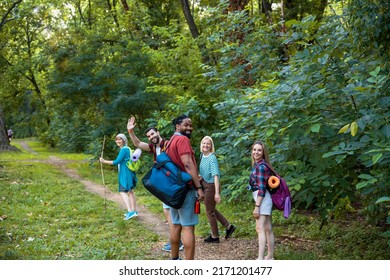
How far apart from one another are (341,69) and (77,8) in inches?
1146

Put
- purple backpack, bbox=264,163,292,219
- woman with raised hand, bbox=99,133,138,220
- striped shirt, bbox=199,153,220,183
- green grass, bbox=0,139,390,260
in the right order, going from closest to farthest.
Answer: purple backpack, bbox=264,163,292,219
green grass, bbox=0,139,390,260
striped shirt, bbox=199,153,220,183
woman with raised hand, bbox=99,133,138,220

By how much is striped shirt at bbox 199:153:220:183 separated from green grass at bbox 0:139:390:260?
1195mm

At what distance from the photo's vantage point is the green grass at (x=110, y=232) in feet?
23.6

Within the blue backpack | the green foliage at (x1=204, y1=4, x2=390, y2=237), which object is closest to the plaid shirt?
the green foliage at (x1=204, y1=4, x2=390, y2=237)

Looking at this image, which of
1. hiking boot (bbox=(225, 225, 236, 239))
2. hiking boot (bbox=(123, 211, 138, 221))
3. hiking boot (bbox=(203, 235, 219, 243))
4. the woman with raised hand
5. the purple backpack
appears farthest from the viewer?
hiking boot (bbox=(123, 211, 138, 221))

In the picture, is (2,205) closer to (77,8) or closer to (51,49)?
(51,49)

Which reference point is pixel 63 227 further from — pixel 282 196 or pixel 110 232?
pixel 282 196

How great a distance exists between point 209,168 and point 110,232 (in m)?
2.36

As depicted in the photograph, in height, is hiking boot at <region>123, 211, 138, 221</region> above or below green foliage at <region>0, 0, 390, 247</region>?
below

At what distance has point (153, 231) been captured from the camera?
8.77 meters

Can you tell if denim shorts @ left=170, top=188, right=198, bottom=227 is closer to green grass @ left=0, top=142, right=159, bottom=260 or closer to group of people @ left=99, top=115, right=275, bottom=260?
group of people @ left=99, top=115, right=275, bottom=260

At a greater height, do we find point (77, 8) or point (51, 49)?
point (77, 8)

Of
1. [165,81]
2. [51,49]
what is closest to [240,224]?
[165,81]

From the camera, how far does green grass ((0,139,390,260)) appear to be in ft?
23.6
